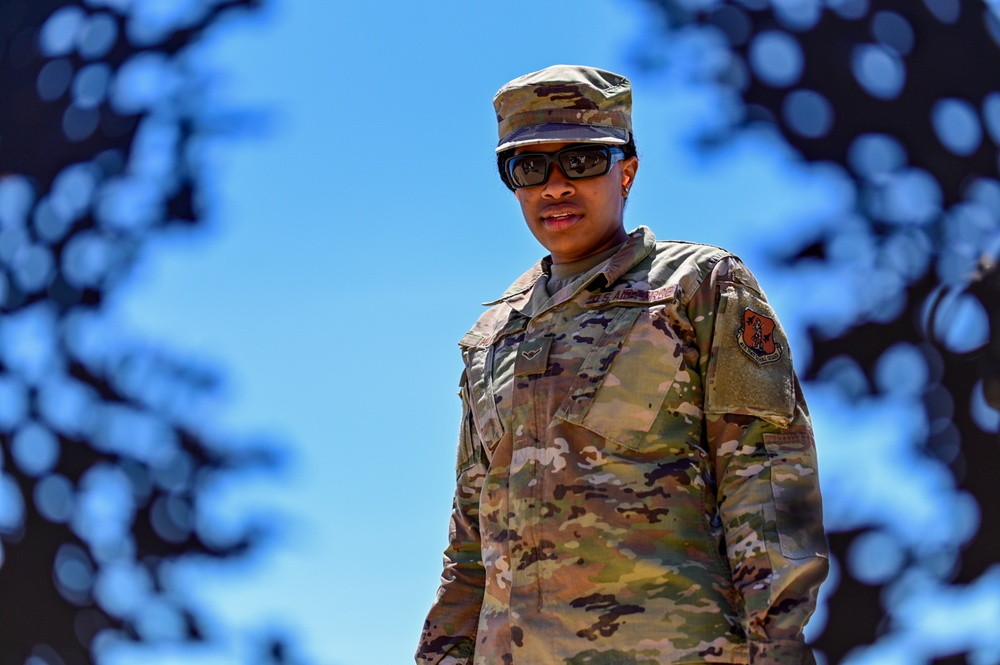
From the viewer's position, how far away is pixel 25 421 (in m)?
3.29

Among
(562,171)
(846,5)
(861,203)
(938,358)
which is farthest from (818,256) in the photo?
(562,171)

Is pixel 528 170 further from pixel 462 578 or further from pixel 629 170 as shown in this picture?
pixel 462 578

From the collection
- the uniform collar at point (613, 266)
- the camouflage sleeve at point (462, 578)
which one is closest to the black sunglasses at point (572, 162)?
the uniform collar at point (613, 266)

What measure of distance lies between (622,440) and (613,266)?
25cm

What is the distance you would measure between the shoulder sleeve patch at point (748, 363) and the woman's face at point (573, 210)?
211 mm

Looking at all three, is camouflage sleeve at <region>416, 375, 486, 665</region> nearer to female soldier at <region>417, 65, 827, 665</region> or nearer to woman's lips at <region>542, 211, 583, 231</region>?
female soldier at <region>417, 65, 827, 665</region>

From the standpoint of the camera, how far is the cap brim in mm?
1716

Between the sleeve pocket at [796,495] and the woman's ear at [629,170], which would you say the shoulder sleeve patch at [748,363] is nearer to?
the sleeve pocket at [796,495]

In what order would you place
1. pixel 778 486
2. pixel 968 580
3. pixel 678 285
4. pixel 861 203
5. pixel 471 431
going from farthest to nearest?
pixel 861 203 → pixel 968 580 → pixel 471 431 → pixel 678 285 → pixel 778 486

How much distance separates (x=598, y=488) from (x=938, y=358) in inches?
44.3

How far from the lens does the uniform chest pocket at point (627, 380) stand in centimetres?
161

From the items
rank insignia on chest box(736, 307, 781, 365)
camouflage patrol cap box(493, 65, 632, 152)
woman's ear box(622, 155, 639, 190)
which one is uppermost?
camouflage patrol cap box(493, 65, 632, 152)

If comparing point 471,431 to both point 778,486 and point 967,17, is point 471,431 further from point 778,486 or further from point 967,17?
point 967,17

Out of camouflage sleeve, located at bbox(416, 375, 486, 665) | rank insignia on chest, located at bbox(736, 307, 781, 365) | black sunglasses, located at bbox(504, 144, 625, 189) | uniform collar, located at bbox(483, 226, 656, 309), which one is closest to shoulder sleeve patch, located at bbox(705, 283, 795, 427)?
rank insignia on chest, located at bbox(736, 307, 781, 365)
